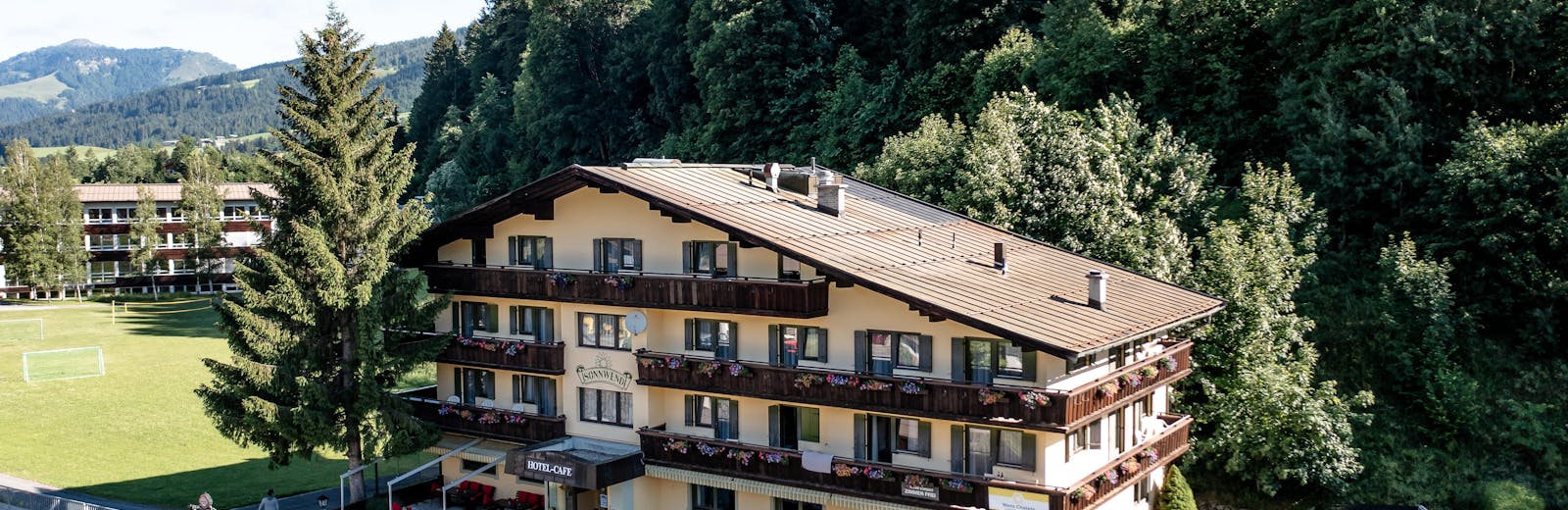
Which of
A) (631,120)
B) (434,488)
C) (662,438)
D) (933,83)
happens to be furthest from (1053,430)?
(631,120)

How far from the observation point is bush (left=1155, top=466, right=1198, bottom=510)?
33656mm

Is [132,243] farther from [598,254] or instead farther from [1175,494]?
[1175,494]

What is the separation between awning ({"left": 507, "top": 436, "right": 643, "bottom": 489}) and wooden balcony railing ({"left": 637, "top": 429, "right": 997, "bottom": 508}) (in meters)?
0.77

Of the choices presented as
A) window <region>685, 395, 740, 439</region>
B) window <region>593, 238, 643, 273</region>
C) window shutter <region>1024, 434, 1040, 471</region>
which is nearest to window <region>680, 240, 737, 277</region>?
window <region>593, 238, 643, 273</region>

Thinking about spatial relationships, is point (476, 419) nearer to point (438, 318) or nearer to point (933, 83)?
point (438, 318)

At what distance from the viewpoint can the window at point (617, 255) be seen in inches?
1369

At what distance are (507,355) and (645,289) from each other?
5732 mm

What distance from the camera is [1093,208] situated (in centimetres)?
4150

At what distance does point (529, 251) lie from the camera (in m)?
37.3

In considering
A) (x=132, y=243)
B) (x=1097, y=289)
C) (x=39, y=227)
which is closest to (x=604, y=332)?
(x=1097, y=289)

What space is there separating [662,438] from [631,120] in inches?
2491

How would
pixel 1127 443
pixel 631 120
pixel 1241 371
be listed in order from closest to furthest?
pixel 1127 443 < pixel 1241 371 < pixel 631 120

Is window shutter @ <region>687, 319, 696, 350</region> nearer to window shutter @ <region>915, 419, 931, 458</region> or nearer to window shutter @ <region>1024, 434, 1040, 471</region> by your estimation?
window shutter @ <region>915, 419, 931, 458</region>

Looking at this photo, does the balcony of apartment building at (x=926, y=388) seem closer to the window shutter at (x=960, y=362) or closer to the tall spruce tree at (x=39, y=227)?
the window shutter at (x=960, y=362)
